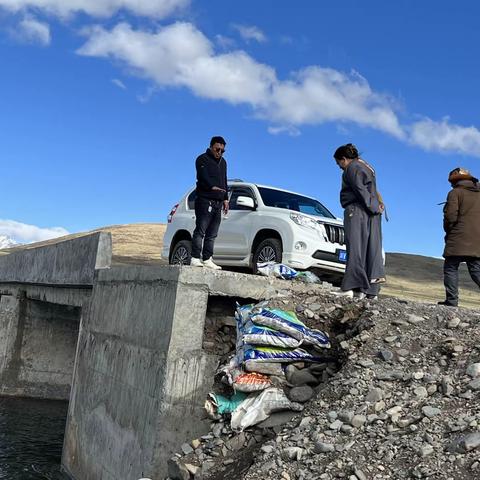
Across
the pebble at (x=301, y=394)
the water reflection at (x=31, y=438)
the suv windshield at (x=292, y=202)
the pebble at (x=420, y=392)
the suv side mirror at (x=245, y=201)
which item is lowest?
the water reflection at (x=31, y=438)

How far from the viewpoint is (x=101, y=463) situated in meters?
7.70

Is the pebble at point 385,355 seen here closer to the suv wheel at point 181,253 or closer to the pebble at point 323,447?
the pebble at point 323,447

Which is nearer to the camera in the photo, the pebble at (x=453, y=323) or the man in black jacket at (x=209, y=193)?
the pebble at (x=453, y=323)

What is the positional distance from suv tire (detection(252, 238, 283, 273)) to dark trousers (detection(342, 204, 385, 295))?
6.65ft

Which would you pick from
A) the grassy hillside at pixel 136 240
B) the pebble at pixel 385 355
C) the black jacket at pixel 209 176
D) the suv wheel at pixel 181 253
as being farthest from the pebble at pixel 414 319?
the grassy hillside at pixel 136 240

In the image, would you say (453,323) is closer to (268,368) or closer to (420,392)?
(420,392)

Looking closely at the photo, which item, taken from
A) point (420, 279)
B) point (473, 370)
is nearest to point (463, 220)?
point (473, 370)

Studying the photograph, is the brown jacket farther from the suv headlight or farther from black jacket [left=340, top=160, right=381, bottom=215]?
the suv headlight

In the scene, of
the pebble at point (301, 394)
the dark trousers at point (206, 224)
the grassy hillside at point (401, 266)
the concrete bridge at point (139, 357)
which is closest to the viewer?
the pebble at point (301, 394)

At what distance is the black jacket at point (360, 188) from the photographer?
24.2ft

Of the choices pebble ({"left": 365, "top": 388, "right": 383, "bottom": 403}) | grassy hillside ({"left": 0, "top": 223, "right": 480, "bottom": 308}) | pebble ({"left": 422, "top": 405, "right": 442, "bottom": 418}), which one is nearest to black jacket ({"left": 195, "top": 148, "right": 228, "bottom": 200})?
pebble ({"left": 365, "top": 388, "right": 383, "bottom": 403})

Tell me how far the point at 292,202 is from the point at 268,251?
4.64ft

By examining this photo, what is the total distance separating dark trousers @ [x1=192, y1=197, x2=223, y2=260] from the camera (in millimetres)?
8281

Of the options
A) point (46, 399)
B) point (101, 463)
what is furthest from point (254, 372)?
point (46, 399)
